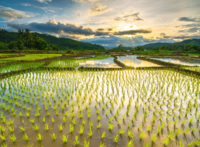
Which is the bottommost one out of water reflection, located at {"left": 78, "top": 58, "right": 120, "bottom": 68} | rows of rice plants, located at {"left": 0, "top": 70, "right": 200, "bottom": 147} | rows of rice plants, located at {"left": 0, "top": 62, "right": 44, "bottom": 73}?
rows of rice plants, located at {"left": 0, "top": 70, "right": 200, "bottom": 147}

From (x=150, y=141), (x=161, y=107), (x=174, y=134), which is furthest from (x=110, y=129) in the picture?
(x=161, y=107)

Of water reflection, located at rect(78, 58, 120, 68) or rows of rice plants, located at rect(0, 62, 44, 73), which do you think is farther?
water reflection, located at rect(78, 58, 120, 68)

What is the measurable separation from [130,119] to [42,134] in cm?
232

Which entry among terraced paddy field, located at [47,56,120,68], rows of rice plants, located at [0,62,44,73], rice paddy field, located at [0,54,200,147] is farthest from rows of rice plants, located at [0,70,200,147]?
terraced paddy field, located at [47,56,120,68]

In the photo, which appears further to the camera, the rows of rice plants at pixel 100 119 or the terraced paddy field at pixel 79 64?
the terraced paddy field at pixel 79 64

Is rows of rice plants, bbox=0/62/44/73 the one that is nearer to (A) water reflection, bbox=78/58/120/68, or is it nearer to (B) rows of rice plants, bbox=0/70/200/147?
(A) water reflection, bbox=78/58/120/68

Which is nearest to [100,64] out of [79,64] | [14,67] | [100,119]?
[79,64]

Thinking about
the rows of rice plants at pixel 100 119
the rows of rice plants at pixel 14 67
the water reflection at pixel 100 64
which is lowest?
the rows of rice plants at pixel 100 119

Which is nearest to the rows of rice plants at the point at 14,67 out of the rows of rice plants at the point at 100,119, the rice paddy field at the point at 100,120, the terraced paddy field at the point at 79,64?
the terraced paddy field at the point at 79,64

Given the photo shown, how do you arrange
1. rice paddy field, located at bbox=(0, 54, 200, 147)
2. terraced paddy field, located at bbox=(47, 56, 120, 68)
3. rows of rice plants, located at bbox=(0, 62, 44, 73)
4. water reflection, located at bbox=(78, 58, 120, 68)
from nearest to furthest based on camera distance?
rice paddy field, located at bbox=(0, 54, 200, 147) → rows of rice plants, located at bbox=(0, 62, 44, 73) → terraced paddy field, located at bbox=(47, 56, 120, 68) → water reflection, located at bbox=(78, 58, 120, 68)

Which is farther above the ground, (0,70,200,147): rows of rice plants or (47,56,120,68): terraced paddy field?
(47,56,120,68): terraced paddy field

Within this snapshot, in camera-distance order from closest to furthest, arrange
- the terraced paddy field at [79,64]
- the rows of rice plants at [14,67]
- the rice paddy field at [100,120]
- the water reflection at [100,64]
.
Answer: the rice paddy field at [100,120], the rows of rice plants at [14,67], the terraced paddy field at [79,64], the water reflection at [100,64]

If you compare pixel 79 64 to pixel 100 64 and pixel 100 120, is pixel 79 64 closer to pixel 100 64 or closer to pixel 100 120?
pixel 100 64

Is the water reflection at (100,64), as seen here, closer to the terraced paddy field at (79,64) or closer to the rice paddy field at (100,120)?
the terraced paddy field at (79,64)
